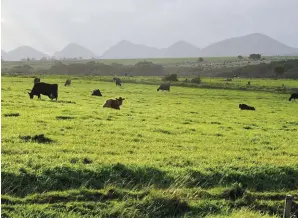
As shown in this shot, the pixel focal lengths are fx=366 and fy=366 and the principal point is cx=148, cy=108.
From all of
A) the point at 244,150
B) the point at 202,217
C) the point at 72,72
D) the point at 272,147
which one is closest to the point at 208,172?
the point at 202,217

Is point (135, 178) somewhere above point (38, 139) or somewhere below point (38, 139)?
below

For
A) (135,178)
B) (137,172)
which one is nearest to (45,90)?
(137,172)

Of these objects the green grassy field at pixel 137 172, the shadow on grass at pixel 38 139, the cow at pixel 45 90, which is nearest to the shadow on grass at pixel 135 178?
the green grassy field at pixel 137 172

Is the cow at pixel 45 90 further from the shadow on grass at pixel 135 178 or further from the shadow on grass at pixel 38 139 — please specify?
the shadow on grass at pixel 135 178

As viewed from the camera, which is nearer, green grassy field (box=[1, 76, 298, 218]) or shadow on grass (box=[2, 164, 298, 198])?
green grassy field (box=[1, 76, 298, 218])

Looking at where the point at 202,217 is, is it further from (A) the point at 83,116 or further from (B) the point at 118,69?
(B) the point at 118,69

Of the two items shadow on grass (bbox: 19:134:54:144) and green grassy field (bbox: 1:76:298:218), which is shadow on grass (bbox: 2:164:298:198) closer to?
green grassy field (bbox: 1:76:298:218)

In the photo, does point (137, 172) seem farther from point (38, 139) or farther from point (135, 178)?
point (38, 139)

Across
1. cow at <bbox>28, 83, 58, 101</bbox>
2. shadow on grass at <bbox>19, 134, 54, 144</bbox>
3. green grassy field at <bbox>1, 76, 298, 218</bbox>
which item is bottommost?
green grassy field at <bbox>1, 76, 298, 218</bbox>

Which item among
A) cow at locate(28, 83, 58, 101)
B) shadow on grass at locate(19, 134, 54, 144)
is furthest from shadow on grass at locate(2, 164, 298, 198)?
cow at locate(28, 83, 58, 101)

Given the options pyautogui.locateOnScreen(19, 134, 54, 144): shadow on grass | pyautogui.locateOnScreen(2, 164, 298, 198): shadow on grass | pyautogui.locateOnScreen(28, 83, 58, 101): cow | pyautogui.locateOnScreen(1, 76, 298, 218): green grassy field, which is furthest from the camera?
pyautogui.locateOnScreen(28, 83, 58, 101): cow

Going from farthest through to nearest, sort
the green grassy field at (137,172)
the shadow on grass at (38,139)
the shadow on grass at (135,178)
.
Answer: the shadow on grass at (38,139), the shadow on grass at (135,178), the green grassy field at (137,172)

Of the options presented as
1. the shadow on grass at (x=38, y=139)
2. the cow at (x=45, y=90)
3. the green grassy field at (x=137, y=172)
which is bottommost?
the green grassy field at (x=137, y=172)

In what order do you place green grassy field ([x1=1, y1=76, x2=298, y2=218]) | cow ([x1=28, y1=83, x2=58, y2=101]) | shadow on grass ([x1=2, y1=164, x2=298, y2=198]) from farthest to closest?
cow ([x1=28, y1=83, x2=58, y2=101])
shadow on grass ([x1=2, y1=164, x2=298, y2=198])
green grassy field ([x1=1, y1=76, x2=298, y2=218])
